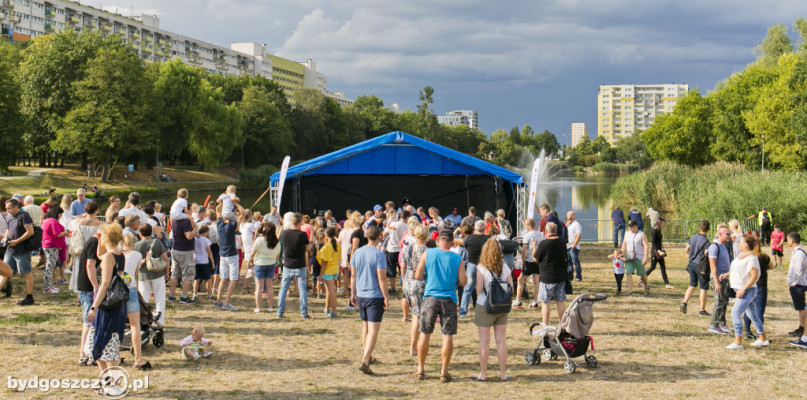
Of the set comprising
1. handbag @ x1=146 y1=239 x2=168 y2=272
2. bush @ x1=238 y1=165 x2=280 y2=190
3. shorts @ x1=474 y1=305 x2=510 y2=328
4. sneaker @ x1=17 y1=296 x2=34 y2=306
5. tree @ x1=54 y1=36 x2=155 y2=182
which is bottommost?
sneaker @ x1=17 y1=296 x2=34 y2=306

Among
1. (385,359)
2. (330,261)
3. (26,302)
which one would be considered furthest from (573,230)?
(26,302)

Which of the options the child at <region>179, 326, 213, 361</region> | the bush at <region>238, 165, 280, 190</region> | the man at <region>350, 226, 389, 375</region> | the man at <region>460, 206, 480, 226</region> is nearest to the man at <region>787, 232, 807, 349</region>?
the man at <region>460, 206, 480, 226</region>

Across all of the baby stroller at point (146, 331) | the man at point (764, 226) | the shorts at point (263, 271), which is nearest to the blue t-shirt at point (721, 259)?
the shorts at point (263, 271)

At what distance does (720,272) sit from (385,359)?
464 centimetres

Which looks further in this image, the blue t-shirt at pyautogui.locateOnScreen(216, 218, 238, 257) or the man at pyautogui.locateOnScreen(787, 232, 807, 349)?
the blue t-shirt at pyautogui.locateOnScreen(216, 218, 238, 257)

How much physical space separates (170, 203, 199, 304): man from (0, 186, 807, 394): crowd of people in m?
0.02

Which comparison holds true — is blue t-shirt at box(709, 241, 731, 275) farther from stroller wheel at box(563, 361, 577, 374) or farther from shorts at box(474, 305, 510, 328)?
shorts at box(474, 305, 510, 328)

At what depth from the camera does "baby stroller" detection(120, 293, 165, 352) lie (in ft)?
20.4

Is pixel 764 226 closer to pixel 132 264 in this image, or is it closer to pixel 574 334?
pixel 574 334

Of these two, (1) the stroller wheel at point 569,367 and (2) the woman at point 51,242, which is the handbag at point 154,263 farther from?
(1) the stroller wheel at point 569,367

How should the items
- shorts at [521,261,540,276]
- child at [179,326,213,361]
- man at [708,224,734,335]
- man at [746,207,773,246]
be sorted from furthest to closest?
man at [746,207,773,246] < shorts at [521,261,540,276] < man at [708,224,734,335] < child at [179,326,213,361]

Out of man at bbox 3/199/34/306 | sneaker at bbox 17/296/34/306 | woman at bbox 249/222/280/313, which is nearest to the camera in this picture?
woman at bbox 249/222/280/313

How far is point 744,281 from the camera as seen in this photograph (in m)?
6.76

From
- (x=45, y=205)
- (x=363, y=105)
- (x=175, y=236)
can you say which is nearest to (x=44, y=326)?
(x=175, y=236)
